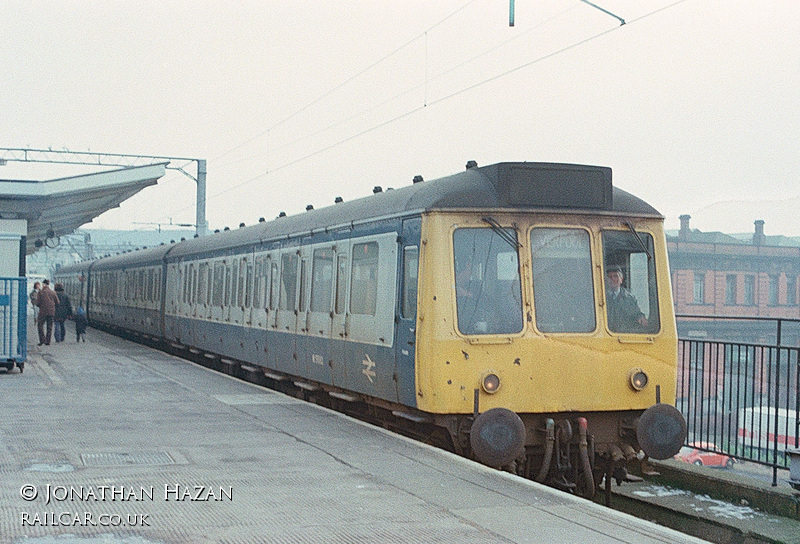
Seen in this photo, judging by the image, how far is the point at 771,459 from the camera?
10352 millimetres

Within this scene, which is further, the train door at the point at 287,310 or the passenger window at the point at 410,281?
the train door at the point at 287,310

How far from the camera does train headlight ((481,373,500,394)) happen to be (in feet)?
29.7

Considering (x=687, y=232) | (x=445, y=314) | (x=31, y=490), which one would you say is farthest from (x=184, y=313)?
(x=687, y=232)

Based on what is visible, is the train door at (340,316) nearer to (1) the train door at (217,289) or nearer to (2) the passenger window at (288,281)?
(2) the passenger window at (288,281)

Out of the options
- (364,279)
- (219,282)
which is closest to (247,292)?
(219,282)

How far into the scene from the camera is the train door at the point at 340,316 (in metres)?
11.7

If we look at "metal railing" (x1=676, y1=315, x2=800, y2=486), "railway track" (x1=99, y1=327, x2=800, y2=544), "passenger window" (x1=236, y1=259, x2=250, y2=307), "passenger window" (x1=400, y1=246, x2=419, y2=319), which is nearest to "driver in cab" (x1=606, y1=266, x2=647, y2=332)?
"metal railing" (x1=676, y1=315, x2=800, y2=486)

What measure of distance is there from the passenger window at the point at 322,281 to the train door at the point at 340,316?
21 cm

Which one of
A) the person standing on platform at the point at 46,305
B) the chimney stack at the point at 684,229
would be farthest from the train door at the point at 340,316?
the chimney stack at the point at 684,229

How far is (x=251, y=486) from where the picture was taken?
24.2 ft

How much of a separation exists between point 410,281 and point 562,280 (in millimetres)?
1461

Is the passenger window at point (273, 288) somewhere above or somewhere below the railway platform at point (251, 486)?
above

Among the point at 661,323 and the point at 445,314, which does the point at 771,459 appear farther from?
the point at 445,314

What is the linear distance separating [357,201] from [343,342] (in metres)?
1.76
